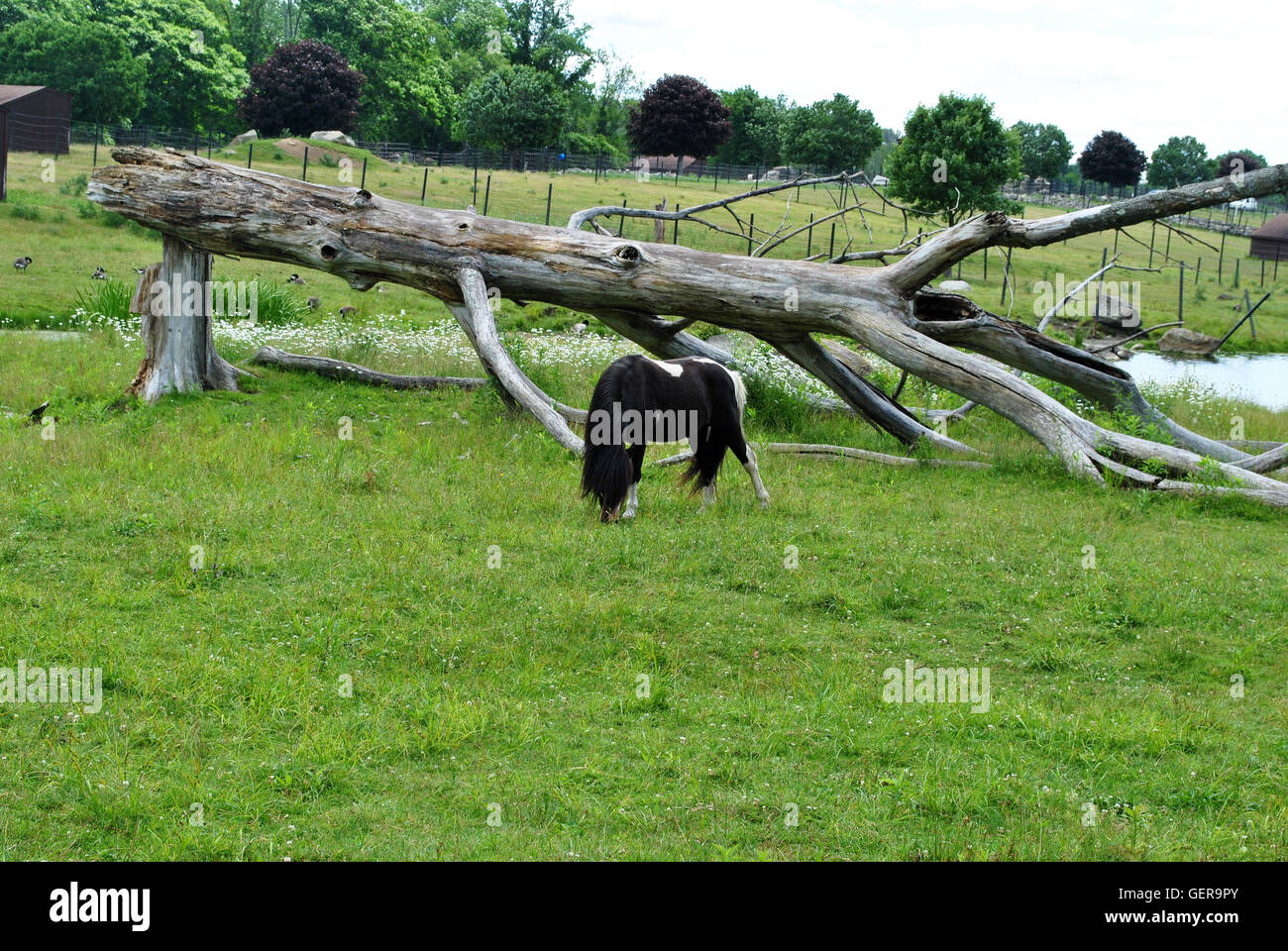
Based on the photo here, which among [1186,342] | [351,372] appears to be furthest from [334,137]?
[351,372]

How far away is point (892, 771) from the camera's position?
20.0 feet

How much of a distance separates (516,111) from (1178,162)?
7111 centimetres

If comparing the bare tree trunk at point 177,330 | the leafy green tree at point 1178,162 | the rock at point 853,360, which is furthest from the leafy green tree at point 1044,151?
the bare tree trunk at point 177,330

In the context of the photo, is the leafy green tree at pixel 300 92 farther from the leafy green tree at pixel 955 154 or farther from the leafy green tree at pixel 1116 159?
the leafy green tree at pixel 1116 159

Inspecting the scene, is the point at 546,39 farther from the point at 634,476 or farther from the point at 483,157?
the point at 634,476

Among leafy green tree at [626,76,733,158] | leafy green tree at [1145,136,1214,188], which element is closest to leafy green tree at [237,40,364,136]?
leafy green tree at [626,76,733,158]

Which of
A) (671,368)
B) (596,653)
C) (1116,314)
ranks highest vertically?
(1116,314)

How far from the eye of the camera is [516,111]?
66812mm

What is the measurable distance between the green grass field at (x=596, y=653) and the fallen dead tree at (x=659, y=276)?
141 centimetres

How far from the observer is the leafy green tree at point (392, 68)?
76938 mm

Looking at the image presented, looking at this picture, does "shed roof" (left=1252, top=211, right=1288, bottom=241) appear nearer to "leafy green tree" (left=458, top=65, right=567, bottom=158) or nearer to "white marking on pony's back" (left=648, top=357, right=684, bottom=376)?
"leafy green tree" (left=458, top=65, right=567, bottom=158)

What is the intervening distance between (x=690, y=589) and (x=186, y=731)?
3.92 m
